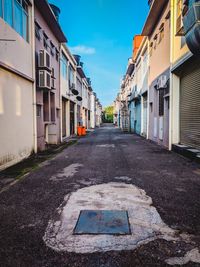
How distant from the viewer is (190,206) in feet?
14.0

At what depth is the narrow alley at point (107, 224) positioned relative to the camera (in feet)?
8.85

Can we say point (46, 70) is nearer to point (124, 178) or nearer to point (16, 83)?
point (16, 83)

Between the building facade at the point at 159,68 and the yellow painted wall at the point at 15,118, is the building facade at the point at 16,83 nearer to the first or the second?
the yellow painted wall at the point at 15,118

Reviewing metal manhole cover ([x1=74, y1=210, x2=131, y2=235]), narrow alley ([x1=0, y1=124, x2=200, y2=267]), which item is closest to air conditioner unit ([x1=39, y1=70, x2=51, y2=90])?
narrow alley ([x1=0, y1=124, x2=200, y2=267])

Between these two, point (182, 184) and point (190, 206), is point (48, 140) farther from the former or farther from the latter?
point (190, 206)

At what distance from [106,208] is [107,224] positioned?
27.1 inches

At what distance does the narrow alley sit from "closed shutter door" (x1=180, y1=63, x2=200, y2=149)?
2.85m

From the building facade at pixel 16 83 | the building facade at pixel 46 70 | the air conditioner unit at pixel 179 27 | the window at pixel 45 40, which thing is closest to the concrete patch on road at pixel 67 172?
the building facade at pixel 16 83

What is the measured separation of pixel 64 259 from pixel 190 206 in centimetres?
247

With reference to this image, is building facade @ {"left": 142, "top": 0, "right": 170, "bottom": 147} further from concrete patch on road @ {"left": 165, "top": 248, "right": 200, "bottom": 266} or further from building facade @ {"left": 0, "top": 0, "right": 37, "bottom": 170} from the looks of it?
concrete patch on road @ {"left": 165, "top": 248, "right": 200, "bottom": 266}

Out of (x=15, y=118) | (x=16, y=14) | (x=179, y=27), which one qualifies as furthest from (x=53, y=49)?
(x=15, y=118)

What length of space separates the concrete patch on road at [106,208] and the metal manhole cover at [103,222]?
8cm

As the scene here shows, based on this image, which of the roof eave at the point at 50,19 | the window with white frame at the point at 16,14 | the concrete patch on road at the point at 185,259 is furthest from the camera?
the roof eave at the point at 50,19

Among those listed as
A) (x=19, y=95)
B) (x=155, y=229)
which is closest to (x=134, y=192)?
(x=155, y=229)
